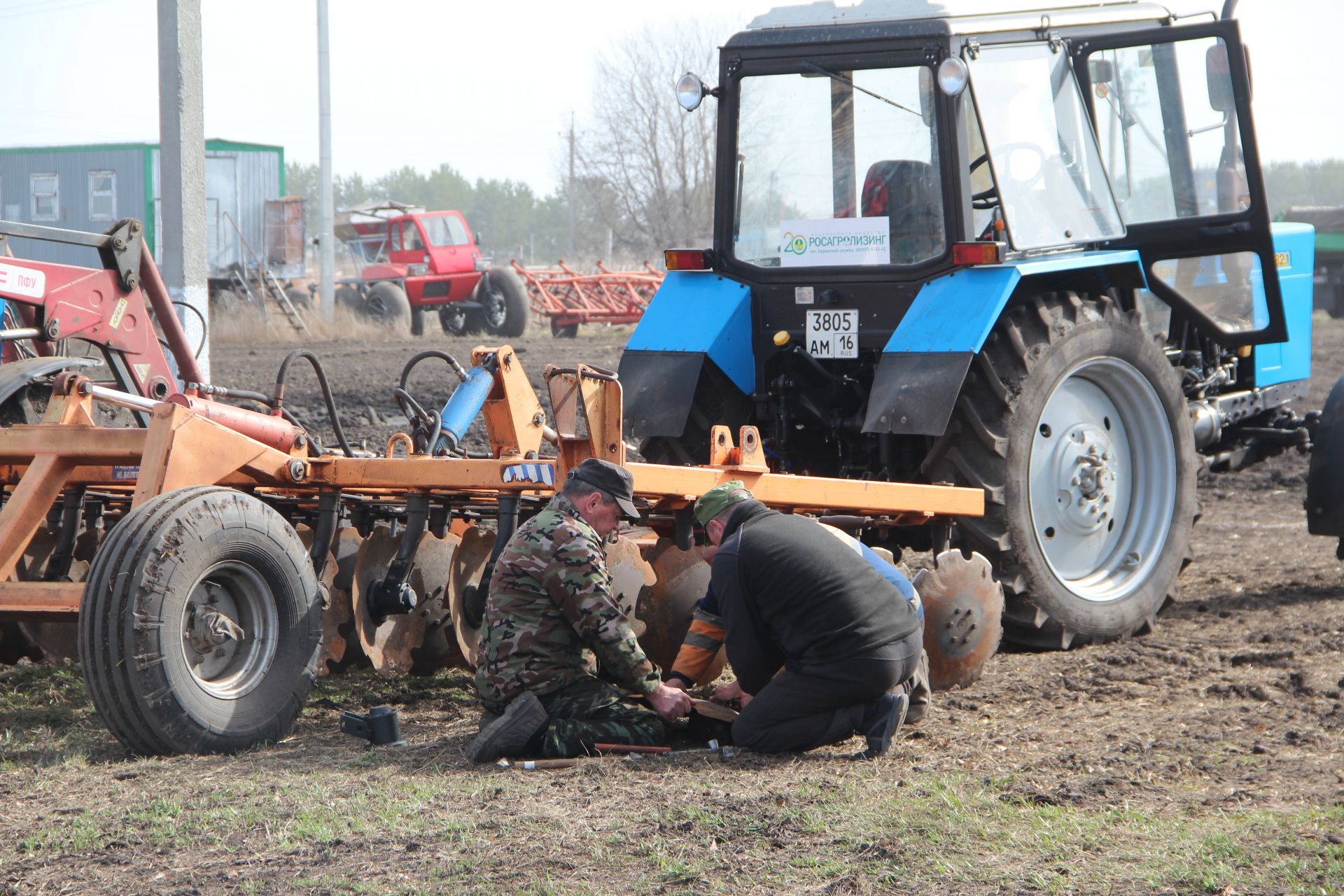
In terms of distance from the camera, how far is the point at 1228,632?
21.5ft

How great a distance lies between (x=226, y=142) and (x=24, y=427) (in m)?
27.9

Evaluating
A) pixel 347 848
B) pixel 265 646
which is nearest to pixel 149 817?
pixel 347 848

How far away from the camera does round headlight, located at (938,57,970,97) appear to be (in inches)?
224

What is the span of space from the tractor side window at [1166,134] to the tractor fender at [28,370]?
190 inches

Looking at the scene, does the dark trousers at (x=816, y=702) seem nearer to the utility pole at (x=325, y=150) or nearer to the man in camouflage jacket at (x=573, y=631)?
the man in camouflage jacket at (x=573, y=631)

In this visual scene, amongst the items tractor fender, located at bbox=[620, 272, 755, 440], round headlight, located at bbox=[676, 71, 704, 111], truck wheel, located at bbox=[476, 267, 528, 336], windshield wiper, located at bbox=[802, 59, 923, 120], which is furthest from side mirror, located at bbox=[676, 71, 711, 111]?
truck wheel, located at bbox=[476, 267, 528, 336]

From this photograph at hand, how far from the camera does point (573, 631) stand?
483 centimetres

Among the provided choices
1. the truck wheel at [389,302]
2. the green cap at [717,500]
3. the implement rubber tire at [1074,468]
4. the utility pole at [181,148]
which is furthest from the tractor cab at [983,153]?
the truck wheel at [389,302]

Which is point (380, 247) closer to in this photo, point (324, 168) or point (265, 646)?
point (324, 168)

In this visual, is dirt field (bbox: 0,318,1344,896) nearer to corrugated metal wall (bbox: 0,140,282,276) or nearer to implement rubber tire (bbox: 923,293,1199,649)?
implement rubber tire (bbox: 923,293,1199,649)

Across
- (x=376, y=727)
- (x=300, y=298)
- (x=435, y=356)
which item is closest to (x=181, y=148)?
(x=435, y=356)

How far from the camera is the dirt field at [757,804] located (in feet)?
11.4

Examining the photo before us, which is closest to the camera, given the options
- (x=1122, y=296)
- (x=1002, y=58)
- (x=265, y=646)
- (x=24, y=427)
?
(x=265, y=646)

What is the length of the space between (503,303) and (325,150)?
4747 millimetres
